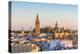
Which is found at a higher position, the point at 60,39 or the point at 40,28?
the point at 40,28

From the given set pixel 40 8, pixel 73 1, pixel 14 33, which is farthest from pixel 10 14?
pixel 73 1

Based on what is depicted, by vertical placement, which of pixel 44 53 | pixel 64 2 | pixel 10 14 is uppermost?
pixel 64 2

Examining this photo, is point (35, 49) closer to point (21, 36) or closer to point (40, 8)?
point (21, 36)

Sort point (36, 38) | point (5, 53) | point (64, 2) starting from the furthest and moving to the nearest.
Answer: point (64, 2) < point (36, 38) < point (5, 53)

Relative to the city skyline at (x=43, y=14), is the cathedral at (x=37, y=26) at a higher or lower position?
lower

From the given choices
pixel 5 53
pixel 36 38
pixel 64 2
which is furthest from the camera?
pixel 64 2

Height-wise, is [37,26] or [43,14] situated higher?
[43,14]

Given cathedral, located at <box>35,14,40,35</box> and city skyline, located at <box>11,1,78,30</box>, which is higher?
city skyline, located at <box>11,1,78,30</box>

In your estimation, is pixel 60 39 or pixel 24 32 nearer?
pixel 24 32
